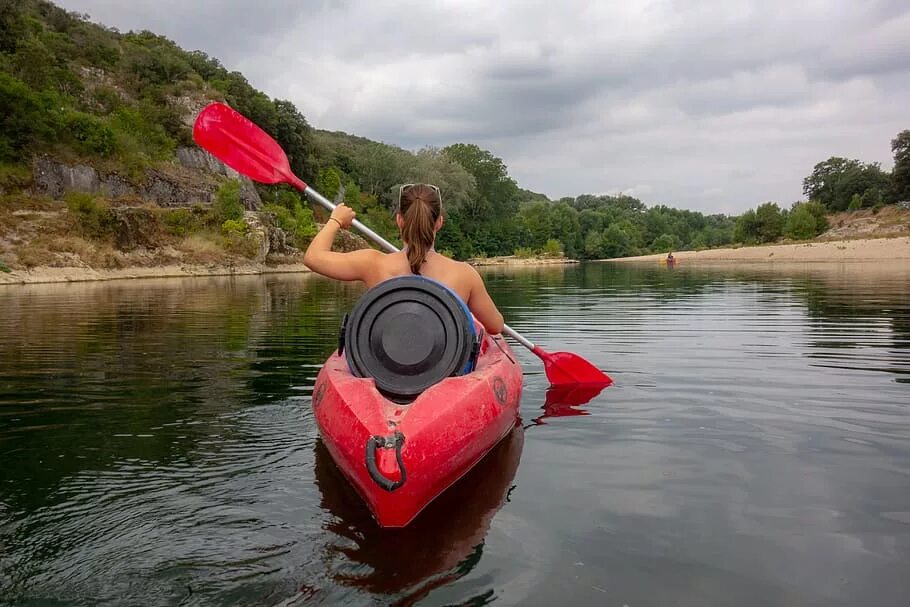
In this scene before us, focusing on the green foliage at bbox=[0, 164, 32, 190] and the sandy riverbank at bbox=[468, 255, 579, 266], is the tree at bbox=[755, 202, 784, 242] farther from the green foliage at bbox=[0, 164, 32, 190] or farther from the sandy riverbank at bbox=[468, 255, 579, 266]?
the green foliage at bbox=[0, 164, 32, 190]

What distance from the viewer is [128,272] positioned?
1350 inches

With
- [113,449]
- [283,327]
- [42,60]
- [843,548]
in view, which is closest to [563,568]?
[843,548]

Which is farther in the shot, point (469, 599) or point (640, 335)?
point (640, 335)

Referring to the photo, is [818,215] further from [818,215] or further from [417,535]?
[417,535]

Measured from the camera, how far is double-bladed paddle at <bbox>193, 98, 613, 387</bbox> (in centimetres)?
660

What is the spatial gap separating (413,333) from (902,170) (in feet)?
248

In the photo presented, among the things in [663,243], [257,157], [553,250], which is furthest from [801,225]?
[257,157]

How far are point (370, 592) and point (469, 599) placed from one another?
39 cm

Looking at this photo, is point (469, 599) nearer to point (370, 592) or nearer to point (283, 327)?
point (370, 592)

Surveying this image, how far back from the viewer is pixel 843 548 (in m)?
3.02

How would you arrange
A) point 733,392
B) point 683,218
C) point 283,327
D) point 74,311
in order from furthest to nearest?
point 683,218
point 74,311
point 283,327
point 733,392

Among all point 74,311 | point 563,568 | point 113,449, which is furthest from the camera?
point 74,311

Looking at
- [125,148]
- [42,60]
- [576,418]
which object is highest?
[42,60]

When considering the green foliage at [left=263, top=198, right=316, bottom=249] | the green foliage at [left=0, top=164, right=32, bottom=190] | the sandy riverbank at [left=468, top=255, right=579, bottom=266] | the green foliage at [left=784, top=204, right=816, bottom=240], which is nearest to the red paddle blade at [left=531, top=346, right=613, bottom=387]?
the green foliage at [left=0, top=164, right=32, bottom=190]
